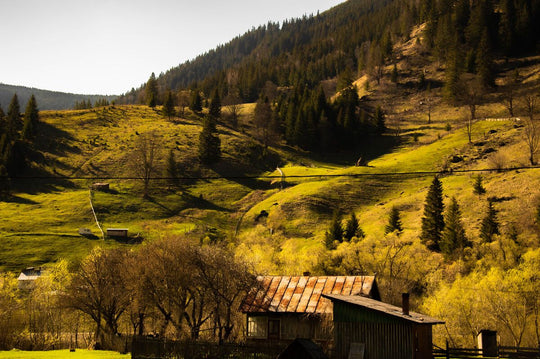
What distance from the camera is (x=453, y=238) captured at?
224 ft

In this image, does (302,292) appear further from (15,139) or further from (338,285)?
(15,139)

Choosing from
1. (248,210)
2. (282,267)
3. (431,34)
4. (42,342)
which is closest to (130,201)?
(248,210)

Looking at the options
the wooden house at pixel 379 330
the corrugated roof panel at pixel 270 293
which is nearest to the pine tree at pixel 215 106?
the corrugated roof panel at pixel 270 293

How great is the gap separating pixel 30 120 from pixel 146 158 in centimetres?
3661

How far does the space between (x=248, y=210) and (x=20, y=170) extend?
182ft

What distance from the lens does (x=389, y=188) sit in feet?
342

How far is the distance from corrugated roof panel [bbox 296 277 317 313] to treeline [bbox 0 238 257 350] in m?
4.63

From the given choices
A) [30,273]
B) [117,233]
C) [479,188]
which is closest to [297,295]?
[30,273]

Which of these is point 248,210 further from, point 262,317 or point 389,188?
point 262,317

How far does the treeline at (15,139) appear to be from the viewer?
368 ft

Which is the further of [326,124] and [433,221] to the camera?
[326,124]

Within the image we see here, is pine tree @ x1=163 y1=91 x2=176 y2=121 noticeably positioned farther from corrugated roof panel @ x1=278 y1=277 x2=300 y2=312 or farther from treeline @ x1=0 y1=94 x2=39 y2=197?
corrugated roof panel @ x1=278 y1=277 x2=300 y2=312

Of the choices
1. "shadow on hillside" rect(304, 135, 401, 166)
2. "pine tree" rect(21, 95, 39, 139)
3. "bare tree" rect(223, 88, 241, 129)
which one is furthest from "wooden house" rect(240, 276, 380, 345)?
"bare tree" rect(223, 88, 241, 129)

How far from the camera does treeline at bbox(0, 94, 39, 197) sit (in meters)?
112
